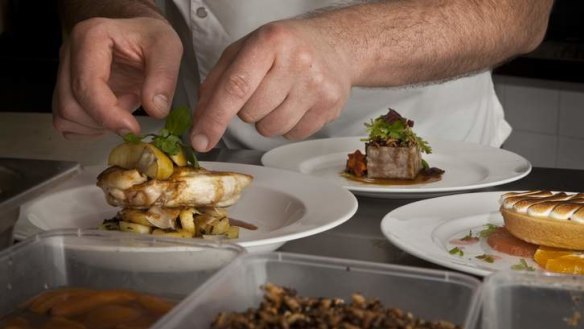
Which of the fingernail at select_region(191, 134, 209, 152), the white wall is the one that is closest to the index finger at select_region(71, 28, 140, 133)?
the fingernail at select_region(191, 134, 209, 152)

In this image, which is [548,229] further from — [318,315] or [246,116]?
[318,315]

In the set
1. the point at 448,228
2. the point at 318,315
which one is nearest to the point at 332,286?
the point at 318,315

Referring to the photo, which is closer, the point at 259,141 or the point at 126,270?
the point at 126,270

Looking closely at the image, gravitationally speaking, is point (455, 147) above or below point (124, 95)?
below

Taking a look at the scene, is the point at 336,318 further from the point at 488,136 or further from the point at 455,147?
the point at 488,136

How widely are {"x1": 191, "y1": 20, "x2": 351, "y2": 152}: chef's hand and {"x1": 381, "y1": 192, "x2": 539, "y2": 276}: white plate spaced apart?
0.70ft

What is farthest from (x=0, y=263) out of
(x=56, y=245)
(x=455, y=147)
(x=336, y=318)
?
(x=455, y=147)

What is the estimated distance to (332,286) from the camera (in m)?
0.87

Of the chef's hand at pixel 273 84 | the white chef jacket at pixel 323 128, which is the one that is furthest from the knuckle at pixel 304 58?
the white chef jacket at pixel 323 128

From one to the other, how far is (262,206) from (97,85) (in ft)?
1.19

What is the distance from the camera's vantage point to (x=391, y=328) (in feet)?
2.62

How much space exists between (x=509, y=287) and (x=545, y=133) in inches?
138

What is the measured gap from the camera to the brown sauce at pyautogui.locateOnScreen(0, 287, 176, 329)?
86 cm

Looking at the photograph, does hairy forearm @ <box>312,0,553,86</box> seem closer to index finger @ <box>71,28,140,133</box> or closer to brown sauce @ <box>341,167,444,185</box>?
brown sauce @ <box>341,167,444,185</box>
